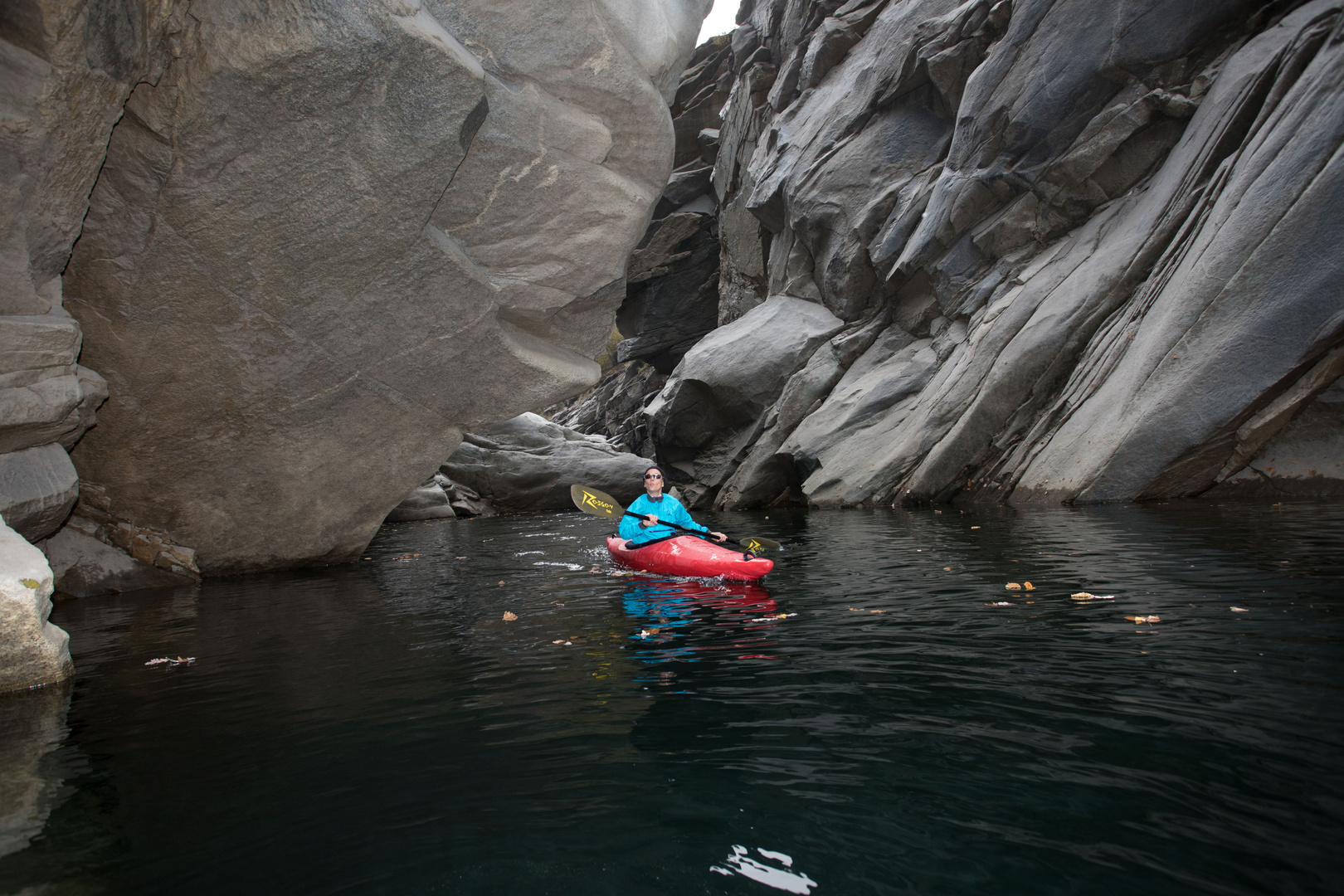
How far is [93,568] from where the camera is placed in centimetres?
1130

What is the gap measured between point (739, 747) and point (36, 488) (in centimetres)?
883

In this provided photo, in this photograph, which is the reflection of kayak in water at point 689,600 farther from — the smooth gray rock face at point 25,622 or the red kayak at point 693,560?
the smooth gray rock face at point 25,622

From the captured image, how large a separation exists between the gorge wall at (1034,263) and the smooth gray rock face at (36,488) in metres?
16.1

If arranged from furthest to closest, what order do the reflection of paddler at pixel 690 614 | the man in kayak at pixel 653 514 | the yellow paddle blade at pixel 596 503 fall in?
the yellow paddle blade at pixel 596 503 < the man in kayak at pixel 653 514 < the reflection of paddler at pixel 690 614

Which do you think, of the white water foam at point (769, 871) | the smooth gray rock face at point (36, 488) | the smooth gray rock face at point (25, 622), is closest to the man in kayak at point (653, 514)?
the smooth gray rock face at point (25, 622)

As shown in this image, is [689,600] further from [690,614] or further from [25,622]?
[25,622]

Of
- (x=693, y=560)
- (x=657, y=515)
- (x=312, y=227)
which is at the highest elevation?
(x=312, y=227)

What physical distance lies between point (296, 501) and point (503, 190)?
6.24m

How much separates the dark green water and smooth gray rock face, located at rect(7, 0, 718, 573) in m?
4.16

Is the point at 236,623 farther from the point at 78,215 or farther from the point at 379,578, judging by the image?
the point at 78,215

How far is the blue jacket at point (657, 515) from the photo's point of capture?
10852 mm

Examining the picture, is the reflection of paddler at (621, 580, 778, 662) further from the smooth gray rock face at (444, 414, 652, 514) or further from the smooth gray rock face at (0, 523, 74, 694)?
A: the smooth gray rock face at (444, 414, 652, 514)

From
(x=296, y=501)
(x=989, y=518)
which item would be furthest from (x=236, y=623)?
(x=989, y=518)

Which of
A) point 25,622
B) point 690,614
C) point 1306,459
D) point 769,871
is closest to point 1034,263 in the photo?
point 1306,459
